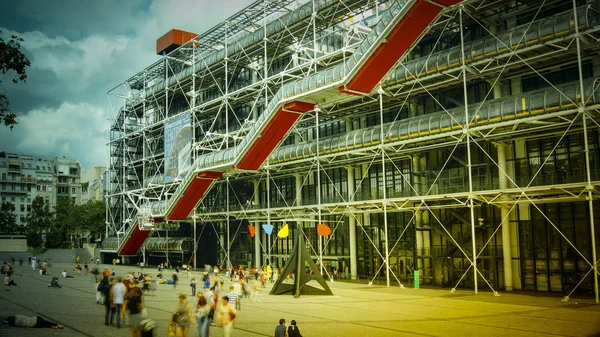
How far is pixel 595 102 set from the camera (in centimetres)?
2038

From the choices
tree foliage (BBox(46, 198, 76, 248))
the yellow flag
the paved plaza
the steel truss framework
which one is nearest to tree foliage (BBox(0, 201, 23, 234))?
tree foliage (BBox(46, 198, 76, 248))

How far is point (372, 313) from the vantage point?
18312mm

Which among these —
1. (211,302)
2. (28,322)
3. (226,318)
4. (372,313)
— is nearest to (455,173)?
(372,313)

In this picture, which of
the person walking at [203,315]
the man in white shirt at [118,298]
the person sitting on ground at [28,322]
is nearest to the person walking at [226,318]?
the person walking at [203,315]

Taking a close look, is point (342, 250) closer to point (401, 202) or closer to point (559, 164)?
point (401, 202)

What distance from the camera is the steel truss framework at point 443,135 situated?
22297 mm

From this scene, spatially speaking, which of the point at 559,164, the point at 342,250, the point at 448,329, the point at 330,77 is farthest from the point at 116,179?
the point at 448,329

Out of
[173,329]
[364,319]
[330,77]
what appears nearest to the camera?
[173,329]

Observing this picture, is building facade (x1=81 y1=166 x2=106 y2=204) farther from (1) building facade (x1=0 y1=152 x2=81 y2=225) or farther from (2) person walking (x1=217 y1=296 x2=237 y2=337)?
(2) person walking (x1=217 y1=296 x2=237 y2=337)

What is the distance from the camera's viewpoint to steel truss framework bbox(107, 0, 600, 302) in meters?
22.3

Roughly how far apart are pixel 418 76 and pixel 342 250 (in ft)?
40.9

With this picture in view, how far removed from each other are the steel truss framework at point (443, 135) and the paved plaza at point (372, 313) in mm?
2383

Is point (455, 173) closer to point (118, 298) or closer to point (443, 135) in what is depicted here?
point (443, 135)

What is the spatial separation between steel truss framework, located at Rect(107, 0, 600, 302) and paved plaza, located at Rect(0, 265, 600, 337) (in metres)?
2.38
